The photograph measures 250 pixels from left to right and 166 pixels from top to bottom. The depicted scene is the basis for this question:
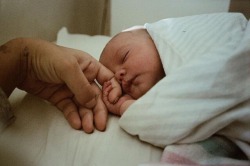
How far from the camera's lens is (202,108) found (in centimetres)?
50

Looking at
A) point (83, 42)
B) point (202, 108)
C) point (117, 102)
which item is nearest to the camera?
point (202, 108)

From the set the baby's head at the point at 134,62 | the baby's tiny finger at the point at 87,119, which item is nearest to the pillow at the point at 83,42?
the baby's head at the point at 134,62

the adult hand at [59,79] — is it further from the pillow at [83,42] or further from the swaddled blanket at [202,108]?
the pillow at [83,42]

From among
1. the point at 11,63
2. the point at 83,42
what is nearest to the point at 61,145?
the point at 11,63

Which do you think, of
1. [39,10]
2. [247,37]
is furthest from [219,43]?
[39,10]

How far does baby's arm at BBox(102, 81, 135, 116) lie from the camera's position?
1.96 feet

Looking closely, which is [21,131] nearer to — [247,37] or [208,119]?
[208,119]

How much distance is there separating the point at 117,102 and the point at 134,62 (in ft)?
0.30

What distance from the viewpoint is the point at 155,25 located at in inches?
28.4

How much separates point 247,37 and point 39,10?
66 centimetres

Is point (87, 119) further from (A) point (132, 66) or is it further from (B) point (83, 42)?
(B) point (83, 42)

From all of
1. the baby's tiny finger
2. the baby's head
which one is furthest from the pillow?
the baby's tiny finger

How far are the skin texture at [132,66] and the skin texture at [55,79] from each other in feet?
0.08

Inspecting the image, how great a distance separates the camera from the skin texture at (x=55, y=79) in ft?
1.80
